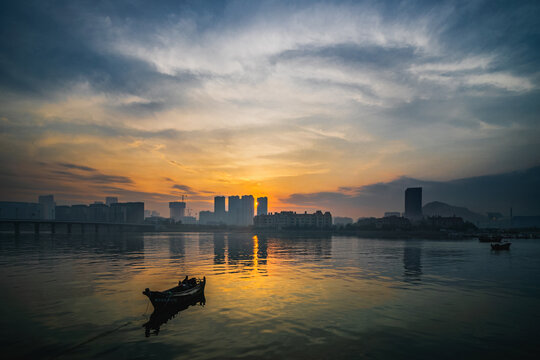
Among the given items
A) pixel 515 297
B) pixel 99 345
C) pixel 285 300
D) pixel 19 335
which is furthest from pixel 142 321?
pixel 515 297

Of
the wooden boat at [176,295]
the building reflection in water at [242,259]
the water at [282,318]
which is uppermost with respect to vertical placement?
the wooden boat at [176,295]

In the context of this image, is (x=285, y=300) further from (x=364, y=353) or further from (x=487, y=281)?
(x=487, y=281)

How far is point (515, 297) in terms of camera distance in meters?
39.7

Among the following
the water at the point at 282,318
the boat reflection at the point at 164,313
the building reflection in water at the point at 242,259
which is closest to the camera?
the water at the point at 282,318

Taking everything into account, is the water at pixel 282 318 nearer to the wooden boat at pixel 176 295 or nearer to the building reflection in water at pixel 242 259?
the wooden boat at pixel 176 295

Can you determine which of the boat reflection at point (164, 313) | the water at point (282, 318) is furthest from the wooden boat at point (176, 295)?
the water at point (282, 318)

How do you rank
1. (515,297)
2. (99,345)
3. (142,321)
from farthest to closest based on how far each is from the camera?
(515,297) → (142,321) → (99,345)

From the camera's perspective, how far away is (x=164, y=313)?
1223 inches

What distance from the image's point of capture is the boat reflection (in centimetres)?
2696

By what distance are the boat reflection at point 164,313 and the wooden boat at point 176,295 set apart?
22 centimetres

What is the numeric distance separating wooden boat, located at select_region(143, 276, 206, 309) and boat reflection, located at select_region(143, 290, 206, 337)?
220mm

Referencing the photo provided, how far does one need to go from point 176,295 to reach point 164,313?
79.7 inches

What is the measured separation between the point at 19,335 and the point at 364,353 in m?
26.7

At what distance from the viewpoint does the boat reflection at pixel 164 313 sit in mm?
26959
